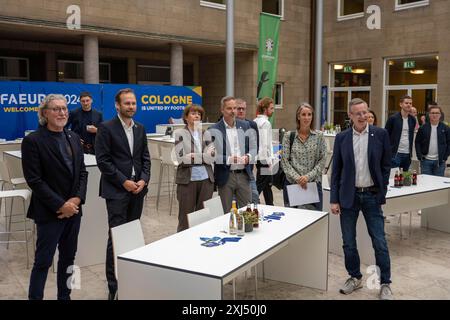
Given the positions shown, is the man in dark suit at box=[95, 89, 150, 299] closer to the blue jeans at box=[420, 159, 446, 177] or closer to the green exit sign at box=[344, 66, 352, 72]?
the blue jeans at box=[420, 159, 446, 177]

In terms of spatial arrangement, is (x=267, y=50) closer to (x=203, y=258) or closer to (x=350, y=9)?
(x=350, y=9)

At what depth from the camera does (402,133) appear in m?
6.79

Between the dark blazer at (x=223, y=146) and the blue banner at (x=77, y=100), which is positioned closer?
the dark blazer at (x=223, y=146)

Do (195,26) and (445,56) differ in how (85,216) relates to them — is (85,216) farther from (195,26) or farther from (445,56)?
(445,56)

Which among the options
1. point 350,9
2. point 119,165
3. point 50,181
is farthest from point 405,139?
point 350,9

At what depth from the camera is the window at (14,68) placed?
1491 centimetres

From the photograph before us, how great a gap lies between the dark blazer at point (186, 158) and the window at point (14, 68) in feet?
40.0

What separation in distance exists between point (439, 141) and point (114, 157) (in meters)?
4.84

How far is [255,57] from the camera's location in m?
16.4

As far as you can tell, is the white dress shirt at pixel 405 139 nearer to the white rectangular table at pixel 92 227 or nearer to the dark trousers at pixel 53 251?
the white rectangular table at pixel 92 227

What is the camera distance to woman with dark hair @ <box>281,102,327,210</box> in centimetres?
436

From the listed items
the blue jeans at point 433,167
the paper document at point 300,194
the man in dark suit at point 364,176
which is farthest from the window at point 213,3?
the man in dark suit at point 364,176

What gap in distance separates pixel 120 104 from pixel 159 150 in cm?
433

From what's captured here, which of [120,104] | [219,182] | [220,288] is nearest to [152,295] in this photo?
[220,288]
